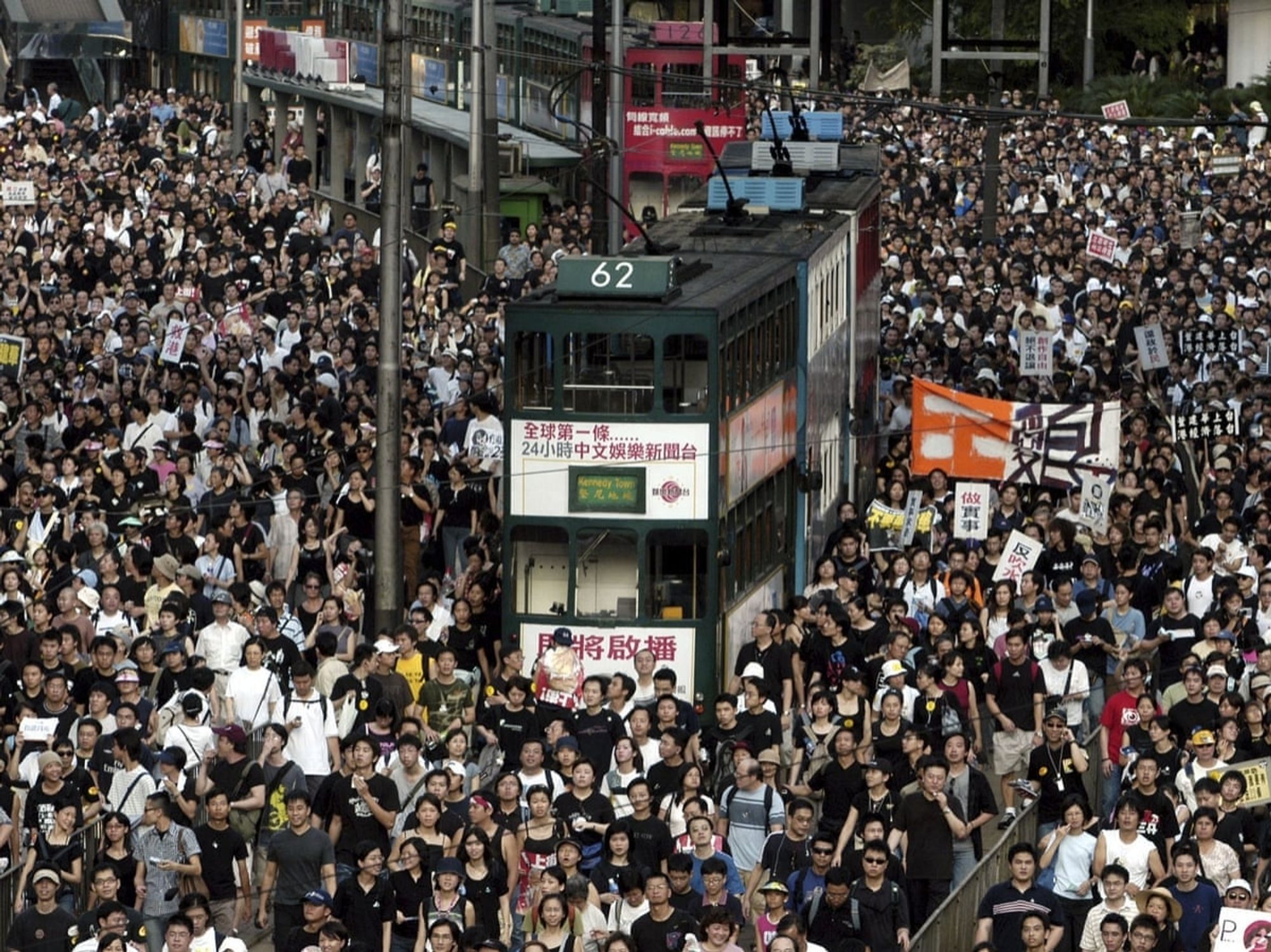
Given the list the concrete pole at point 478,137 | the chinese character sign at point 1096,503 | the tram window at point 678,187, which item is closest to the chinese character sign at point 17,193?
the concrete pole at point 478,137

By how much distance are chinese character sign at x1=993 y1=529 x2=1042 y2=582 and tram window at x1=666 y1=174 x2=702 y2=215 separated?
23256mm

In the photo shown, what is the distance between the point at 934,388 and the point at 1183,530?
278 centimetres

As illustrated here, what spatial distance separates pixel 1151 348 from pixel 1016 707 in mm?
10826

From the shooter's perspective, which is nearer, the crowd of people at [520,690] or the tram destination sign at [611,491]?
the crowd of people at [520,690]

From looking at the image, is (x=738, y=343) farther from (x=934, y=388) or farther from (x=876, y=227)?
(x=876, y=227)

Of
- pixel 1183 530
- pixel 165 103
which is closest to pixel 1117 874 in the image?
pixel 1183 530

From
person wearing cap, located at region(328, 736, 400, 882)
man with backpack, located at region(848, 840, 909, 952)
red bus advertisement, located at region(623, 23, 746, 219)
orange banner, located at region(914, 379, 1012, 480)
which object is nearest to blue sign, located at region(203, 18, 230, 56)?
red bus advertisement, located at region(623, 23, 746, 219)

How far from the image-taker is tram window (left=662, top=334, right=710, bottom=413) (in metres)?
21.9

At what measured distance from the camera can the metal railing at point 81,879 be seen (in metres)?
17.0

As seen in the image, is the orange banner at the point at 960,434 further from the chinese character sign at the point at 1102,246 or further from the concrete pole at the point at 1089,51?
the concrete pole at the point at 1089,51

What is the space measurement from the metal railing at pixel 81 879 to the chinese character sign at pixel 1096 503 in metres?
9.45

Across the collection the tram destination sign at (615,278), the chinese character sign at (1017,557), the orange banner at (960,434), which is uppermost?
the tram destination sign at (615,278)

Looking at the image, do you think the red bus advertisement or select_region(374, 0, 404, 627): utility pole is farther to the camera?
the red bus advertisement

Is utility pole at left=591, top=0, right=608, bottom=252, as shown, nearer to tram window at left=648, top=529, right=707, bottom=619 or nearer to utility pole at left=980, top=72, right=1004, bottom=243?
utility pole at left=980, top=72, right=1004, bottom=243
